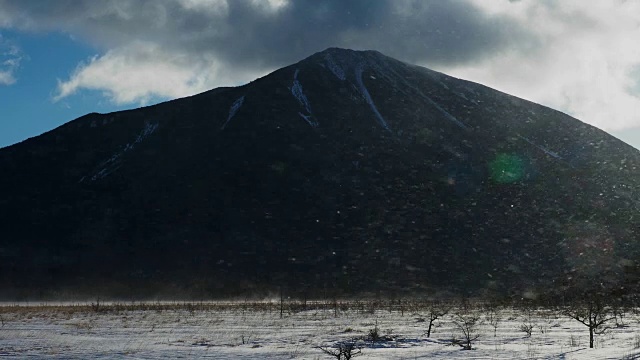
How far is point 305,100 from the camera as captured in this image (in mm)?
97500

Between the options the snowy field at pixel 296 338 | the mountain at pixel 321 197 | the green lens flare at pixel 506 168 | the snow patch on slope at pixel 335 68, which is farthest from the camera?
the snow patch on slope at pixel 335 68

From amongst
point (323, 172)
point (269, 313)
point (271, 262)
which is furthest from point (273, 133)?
point (269, 313)

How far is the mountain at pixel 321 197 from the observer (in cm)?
6375

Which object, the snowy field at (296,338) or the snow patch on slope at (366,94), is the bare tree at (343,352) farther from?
the snow patch on slope at (366,94)

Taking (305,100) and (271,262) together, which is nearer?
(271,262)

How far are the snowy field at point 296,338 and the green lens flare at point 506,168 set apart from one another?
52474mm

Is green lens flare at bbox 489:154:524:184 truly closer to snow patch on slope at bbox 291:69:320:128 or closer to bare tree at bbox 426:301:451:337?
snow patch on slope at bbox 291:69:320:128

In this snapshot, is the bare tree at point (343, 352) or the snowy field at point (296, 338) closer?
the bare tree at point (343, 352)

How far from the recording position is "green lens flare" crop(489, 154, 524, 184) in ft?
→ 263

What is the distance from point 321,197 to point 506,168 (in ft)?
81.2

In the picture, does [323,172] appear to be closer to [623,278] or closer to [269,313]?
[623,278]

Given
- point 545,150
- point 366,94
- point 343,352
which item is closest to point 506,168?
point 545,150

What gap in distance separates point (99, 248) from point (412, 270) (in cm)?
3433

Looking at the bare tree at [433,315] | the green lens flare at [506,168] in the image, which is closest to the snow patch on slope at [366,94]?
the green lens flare at [506,168]
